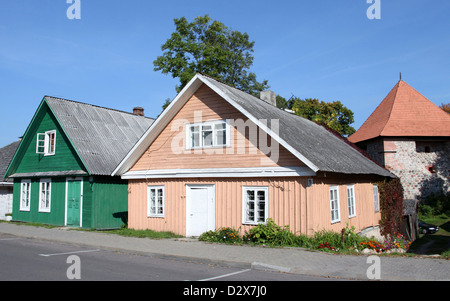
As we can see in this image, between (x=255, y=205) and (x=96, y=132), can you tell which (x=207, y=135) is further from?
(x=96, y=132)

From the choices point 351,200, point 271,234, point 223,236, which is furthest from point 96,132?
point 351,200

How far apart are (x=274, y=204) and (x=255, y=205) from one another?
0.77m

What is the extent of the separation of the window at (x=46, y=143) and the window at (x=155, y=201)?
8.48 metres

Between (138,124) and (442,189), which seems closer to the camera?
(138,124)

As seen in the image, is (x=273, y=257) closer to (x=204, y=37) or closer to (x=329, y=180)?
(x=329, y=180)

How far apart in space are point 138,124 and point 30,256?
629 inches

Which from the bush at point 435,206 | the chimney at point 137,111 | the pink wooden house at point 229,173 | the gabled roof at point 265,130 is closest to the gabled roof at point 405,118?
the bush at point 435,206

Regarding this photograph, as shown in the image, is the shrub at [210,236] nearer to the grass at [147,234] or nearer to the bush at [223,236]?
the bush at [223,236]

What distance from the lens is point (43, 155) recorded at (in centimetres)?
2245

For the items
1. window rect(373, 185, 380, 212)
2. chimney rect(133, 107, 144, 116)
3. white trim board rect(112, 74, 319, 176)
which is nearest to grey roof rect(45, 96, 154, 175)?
white trim board rect(112, 74, 319, 176)

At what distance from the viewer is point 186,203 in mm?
15602
